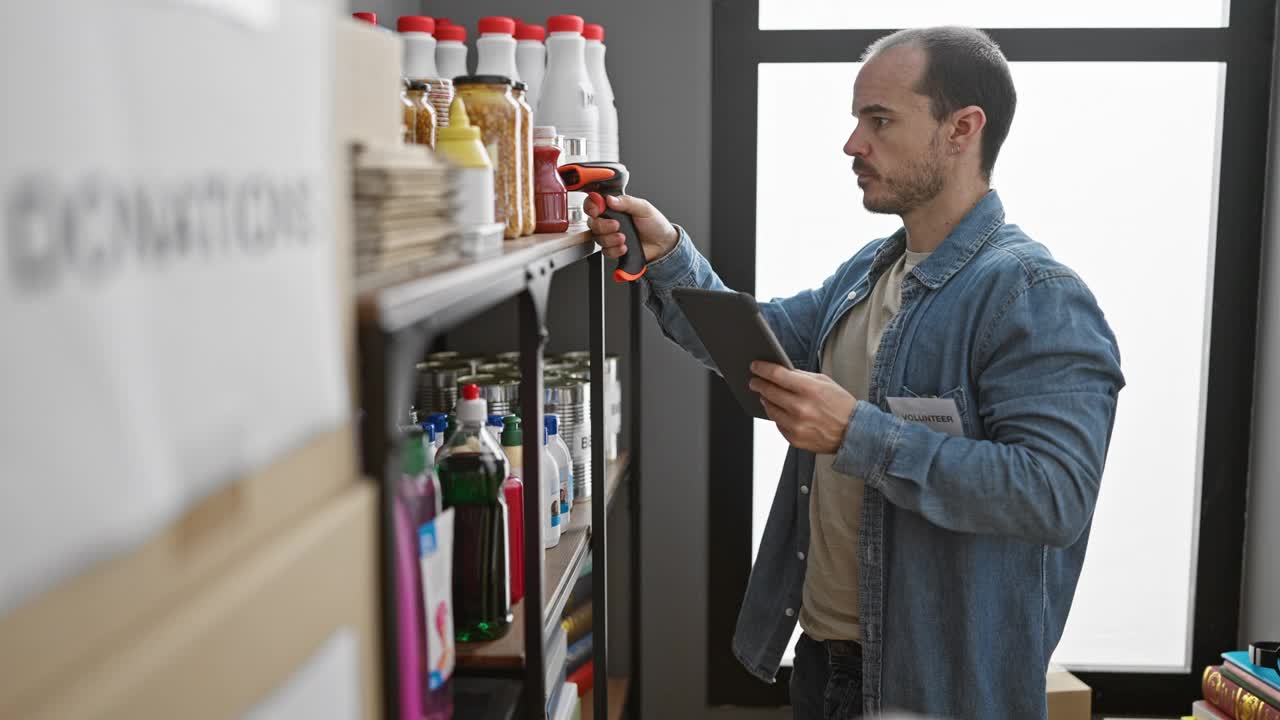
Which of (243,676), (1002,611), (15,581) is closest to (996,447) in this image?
(1002,611)

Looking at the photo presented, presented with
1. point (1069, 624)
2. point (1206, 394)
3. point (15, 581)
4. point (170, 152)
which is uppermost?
point (170, 152)

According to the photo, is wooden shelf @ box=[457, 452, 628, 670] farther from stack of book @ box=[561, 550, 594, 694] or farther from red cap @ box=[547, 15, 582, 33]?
red cap @ box=[547, 15, 582, 33]

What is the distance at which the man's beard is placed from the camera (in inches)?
71.9

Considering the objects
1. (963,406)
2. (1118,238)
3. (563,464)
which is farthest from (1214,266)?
(563,464)

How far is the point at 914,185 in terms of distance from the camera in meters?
1.84

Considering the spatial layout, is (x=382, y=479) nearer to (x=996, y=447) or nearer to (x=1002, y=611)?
(x=996, y=447)

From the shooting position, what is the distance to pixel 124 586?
46 cm

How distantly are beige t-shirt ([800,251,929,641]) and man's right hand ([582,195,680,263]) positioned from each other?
0.37 meters

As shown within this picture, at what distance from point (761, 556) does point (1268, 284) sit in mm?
1613

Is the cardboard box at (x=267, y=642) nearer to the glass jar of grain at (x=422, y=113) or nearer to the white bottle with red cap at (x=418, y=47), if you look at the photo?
the glass jar of grain at (x=422, y=113)

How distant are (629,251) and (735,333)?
34 centimetres

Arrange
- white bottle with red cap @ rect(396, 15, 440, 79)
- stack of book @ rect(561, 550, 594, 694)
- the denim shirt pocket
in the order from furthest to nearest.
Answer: stack of book @ rect(561, 550, 594, 694), the denim shirt pocket, white bottle with red cap @ rect(396, 15, 440, 79)

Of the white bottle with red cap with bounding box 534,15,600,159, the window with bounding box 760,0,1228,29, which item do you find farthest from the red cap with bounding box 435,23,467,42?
the window with bounding box 760,0,1228,29

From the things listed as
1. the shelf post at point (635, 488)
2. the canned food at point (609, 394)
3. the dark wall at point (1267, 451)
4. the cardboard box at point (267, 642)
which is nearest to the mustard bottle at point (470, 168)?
the cardboard box at point (267, 642)
